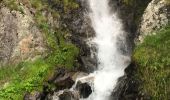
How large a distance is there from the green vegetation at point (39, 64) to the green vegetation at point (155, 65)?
4.33 metres

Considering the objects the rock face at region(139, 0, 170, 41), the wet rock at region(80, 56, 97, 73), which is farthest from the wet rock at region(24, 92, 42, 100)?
the rock face at region(139, 0, 170, 41)

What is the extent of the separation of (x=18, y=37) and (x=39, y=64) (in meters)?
1.93

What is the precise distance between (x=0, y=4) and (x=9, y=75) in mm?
4078

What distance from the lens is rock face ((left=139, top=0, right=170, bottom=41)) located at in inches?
736

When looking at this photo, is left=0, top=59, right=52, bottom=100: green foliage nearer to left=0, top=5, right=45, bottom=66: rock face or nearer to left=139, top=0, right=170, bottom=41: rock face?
left=0, top=5, right=45, bottom=66: rock face

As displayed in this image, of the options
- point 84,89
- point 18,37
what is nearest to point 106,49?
point 84,89

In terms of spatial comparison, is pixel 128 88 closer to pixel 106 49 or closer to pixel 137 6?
pixel 106 49

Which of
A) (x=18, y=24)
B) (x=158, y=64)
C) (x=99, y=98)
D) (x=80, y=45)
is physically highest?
(x=18, y=24)

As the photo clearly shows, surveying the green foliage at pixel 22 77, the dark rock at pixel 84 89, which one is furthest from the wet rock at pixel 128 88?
Answer: the green foliage at pixel 22 77

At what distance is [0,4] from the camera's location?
21.0 meters

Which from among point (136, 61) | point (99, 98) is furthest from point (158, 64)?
point (99, 98)

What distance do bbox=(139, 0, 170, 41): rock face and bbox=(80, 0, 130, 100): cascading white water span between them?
83.4 inches

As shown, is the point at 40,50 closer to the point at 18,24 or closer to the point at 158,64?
the point at 18,24

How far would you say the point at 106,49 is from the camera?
70.5 ft
